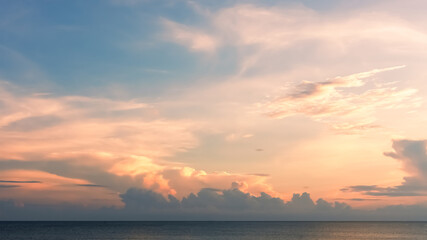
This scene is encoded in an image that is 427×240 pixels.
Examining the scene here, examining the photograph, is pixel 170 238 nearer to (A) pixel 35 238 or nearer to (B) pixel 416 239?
(A) pixel 35 238

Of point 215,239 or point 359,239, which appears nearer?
point 215,239

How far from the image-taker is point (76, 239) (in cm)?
16588

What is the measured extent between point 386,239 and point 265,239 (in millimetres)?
55859

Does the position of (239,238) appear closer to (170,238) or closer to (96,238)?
(170,238)

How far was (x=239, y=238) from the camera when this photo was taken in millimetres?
176375

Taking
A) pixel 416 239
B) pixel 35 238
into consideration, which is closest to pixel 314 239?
pixel 416 239

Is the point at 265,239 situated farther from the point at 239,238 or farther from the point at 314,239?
the point at 314,239

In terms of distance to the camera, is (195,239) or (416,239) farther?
(416,239)

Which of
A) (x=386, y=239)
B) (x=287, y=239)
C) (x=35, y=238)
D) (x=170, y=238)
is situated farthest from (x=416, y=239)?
(x=35, y=238)

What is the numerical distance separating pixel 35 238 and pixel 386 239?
15062cm

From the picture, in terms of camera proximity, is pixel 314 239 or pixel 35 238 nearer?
pixel 35 238

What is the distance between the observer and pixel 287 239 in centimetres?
17250

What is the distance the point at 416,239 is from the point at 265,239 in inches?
2615

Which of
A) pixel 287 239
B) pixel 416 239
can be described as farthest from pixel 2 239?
pixel 416 239
